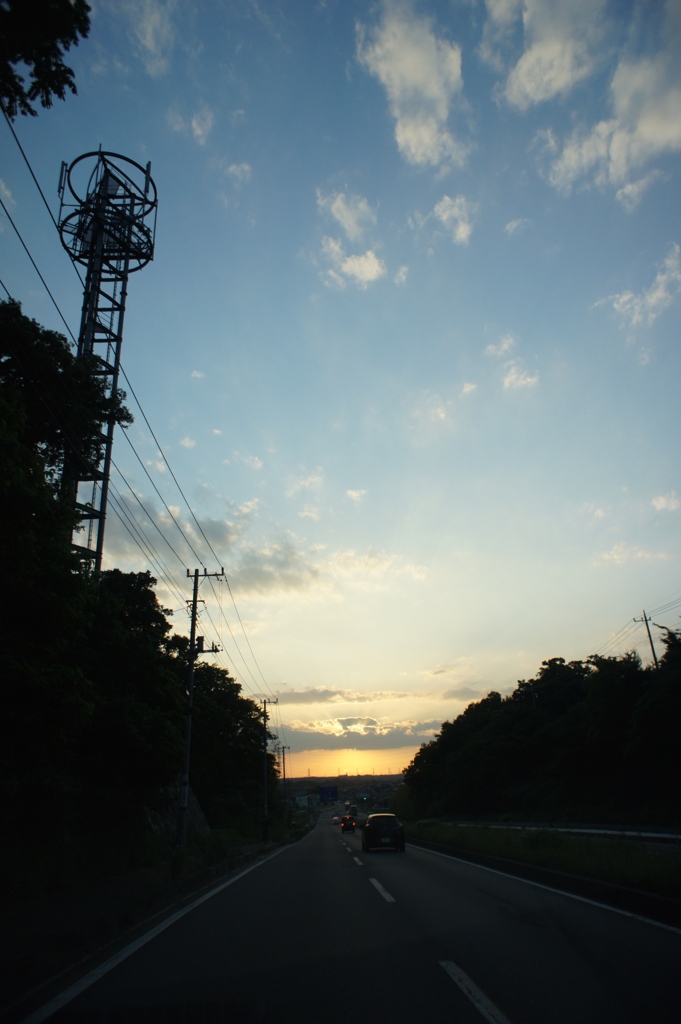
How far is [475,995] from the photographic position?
5.34m

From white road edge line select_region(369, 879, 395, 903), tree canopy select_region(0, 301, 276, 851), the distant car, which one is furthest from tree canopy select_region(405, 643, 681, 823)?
Result: tree canopy select_region(0, 301, 276, 851)

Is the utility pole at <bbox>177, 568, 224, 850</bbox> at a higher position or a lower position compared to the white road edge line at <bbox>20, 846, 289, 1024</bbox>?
higher

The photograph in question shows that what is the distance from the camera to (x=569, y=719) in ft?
201

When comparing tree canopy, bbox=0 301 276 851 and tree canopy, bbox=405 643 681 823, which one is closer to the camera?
tree canopy, bbox=0 301 276 851

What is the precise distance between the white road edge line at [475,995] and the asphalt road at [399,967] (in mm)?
18

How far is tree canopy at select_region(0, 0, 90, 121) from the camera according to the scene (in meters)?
5.73

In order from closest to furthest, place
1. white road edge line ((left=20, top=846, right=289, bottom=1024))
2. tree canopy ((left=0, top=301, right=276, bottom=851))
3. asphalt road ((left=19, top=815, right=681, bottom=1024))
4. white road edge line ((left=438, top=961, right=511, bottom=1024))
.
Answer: white road edge line ((left=438, top=961, right=511, bottom=1024)), asphalt road ((left=19, top=815, right=681, bottom=1024)), white road edge line ((left=20, top=846, right=289, bottom=1024)), tree canopy ((left=0, top=301, right=276, bottom=851))

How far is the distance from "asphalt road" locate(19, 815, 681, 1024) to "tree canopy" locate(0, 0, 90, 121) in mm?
8503

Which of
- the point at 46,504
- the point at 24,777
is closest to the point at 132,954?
the point at 46,504

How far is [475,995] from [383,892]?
24.1ft

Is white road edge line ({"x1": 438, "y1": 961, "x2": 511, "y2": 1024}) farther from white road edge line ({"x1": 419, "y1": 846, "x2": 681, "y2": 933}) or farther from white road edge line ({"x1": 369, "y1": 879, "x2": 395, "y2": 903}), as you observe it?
white road edge line ({"x1": 369, "y1": 879, "x2": 395, "y2": 903})

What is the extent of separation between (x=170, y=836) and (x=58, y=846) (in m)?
15.3

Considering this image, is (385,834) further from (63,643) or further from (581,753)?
(581,753)

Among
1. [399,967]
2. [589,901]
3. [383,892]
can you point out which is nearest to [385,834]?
[383,892]
